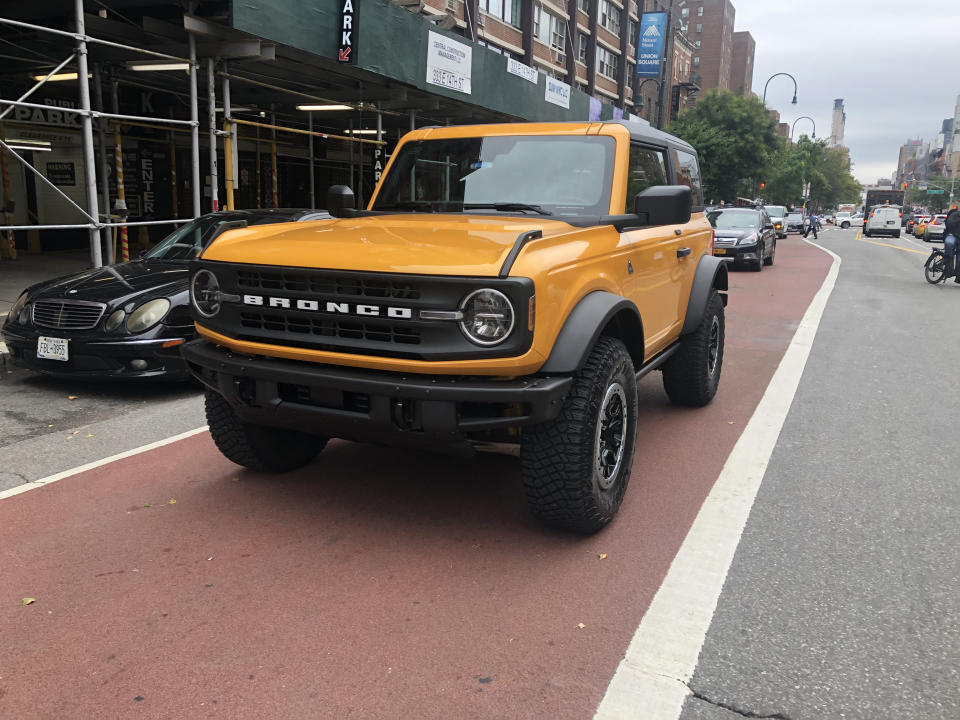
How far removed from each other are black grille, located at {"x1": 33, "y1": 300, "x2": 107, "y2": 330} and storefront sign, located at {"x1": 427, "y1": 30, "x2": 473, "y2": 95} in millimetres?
10248

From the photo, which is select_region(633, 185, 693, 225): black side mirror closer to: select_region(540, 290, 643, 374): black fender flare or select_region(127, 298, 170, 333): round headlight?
select_region(540, 290, 643, 374): black fender flare

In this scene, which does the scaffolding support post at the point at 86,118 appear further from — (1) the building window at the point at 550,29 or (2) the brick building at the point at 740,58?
(2) the brick building at the point at 740,58

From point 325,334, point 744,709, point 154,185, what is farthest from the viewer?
point 154,185

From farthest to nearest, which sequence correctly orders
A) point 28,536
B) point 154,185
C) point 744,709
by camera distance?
point 154,185, point 28,536, point 744,709

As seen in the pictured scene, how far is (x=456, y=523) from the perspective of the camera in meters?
3.92

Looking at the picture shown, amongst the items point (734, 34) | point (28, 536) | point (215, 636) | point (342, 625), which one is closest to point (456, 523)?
point (342, 625)

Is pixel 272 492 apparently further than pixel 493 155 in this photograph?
No

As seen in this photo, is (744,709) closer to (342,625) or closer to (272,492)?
(342,625)

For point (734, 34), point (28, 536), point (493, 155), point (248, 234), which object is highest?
point (734, 34)

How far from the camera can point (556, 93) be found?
22375mm

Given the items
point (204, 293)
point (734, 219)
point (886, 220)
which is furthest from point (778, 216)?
point (204, 293)

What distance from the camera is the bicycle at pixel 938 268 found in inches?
690

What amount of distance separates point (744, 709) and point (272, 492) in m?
2.70

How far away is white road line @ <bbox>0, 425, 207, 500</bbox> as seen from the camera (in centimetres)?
433
